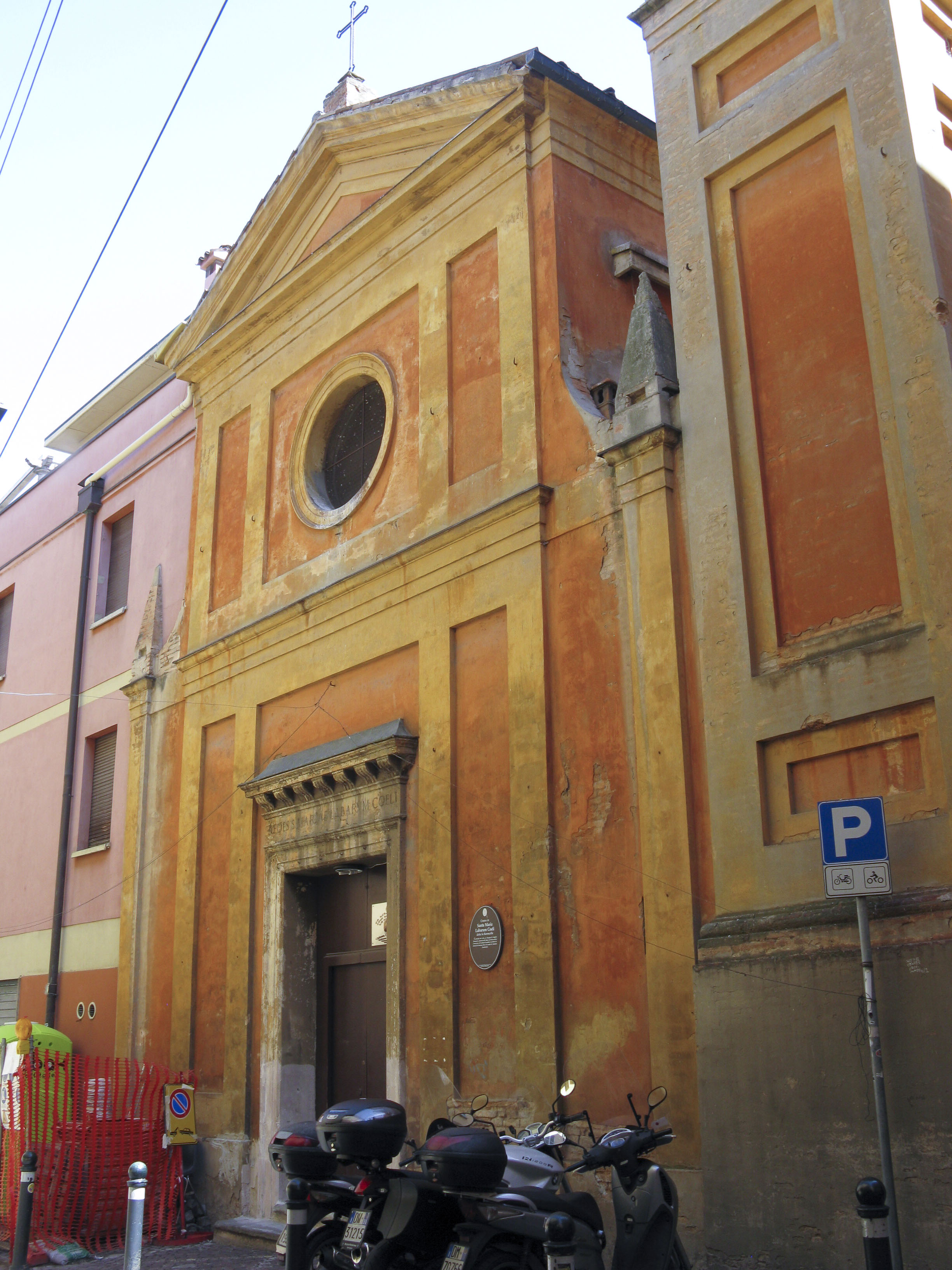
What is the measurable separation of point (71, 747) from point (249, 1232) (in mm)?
7421

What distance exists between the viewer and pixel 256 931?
38.0ft

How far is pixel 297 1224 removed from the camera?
632 centimetres

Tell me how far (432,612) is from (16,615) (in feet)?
35.2

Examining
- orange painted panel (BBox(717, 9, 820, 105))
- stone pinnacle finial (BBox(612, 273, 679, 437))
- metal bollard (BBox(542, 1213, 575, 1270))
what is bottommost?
metal bollard (BBox(542, 1213, 575, 1270))

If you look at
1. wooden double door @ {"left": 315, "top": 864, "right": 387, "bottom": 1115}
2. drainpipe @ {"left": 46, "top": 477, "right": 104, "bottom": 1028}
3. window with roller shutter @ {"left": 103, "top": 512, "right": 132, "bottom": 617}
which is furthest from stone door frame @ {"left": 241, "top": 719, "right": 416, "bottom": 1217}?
window with roller shutter @ {"left": 103, "top": 512, "right": 132, "bottom": 617}

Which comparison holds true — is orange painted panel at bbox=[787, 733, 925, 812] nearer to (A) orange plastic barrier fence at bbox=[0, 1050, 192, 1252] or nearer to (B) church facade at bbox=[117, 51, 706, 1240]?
(B) church facade at bbox=[117, 51, 706, 1240]

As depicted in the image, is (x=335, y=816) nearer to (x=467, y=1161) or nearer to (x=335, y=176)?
(x=467, y=1161)

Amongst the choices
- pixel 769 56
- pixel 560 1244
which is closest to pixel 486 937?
pixel 560 1244

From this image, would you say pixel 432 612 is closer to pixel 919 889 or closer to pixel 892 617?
pixel 892 617

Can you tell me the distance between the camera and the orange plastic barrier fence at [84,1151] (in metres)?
10.4

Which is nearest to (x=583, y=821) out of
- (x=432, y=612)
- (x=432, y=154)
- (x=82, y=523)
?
(x=432, y=612)

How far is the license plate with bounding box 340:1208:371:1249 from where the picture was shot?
601 cm

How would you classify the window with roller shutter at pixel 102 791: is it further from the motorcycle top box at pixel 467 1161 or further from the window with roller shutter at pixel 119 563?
the motorcycle top box at pixel 467 1161

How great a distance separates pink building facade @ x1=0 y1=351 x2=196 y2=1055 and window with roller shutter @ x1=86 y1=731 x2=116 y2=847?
0.02m
